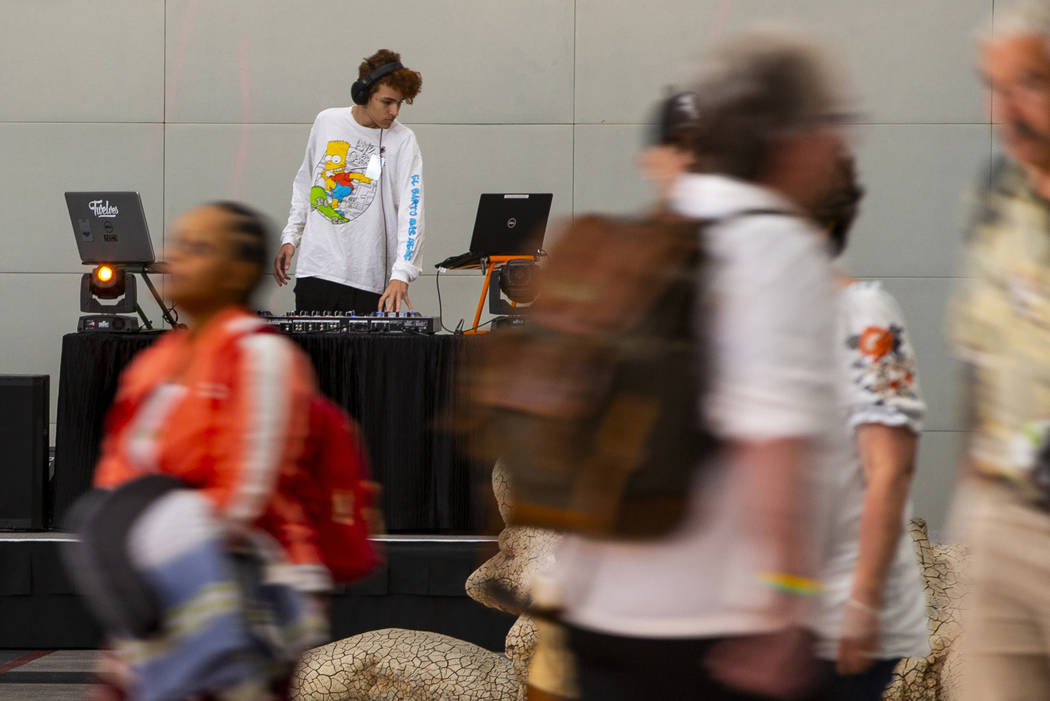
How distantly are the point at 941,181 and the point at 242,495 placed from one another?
19.5 ft

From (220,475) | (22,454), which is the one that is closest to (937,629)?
(220,475)

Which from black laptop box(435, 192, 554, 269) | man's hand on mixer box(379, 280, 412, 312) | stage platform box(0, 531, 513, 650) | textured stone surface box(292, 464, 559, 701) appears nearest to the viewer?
textured stone surface box(292, 464, 559, 701)

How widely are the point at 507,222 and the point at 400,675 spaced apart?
232 centimetres

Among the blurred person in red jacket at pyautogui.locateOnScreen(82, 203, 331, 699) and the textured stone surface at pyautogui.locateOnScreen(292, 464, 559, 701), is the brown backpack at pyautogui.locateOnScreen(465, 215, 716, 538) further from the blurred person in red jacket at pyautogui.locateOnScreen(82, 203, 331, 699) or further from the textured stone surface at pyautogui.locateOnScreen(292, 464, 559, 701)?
the textured stone surface at pyautogui.locateOnScreen(292, 464, 559, 701)

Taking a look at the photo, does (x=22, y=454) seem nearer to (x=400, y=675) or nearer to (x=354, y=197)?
(x=354, y=197)

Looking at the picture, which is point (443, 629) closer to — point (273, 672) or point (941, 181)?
point (273, 672)

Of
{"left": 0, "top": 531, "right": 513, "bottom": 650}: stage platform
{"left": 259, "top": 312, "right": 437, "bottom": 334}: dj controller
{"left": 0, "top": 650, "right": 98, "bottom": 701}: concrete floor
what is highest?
{"left": 259, "top": 312, "right": 437, "bottom": 334}: dj controller

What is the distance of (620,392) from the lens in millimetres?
1164

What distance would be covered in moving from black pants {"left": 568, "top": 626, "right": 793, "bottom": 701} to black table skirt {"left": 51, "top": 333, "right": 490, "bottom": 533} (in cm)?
355

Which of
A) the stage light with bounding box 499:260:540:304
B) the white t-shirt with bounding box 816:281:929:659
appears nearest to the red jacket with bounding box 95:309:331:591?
the white t-shirt with bounding box 816:281:929:659

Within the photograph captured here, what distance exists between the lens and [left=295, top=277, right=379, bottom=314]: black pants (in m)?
5.47

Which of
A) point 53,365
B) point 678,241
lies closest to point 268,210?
point 53,365

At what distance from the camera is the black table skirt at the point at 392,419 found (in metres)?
4.79

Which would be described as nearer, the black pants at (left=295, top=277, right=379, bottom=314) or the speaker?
the speaker
